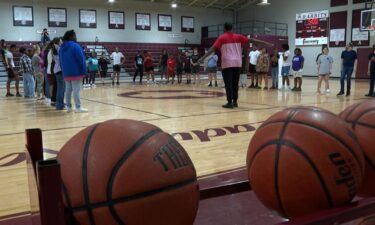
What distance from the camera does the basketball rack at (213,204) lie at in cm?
143

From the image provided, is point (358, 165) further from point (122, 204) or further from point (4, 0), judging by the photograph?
point (4, 0)

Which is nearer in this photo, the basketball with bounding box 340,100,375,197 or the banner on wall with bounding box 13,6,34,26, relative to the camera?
the basketball with bounding box 340,100,375,197

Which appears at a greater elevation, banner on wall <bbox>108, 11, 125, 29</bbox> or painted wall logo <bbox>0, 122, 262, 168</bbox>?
banner on wall <bbox>108, 11, 125, 29</bbox>

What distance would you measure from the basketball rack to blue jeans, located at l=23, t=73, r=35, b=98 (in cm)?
944

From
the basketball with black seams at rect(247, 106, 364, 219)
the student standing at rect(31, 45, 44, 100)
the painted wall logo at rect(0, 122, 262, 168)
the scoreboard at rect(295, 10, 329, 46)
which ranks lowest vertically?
the painted wall logo at rect(0, 122, 262, 168)

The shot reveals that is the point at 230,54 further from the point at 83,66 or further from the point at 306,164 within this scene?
the point at 306,164

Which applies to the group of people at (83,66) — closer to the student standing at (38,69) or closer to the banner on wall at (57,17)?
the student standing at (38,69)

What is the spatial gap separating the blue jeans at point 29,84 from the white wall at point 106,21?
10259mm

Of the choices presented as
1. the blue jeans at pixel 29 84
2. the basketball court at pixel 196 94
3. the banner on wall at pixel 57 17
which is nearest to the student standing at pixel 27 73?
the blue jeans at pixel 29 84

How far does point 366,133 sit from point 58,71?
22.8ft

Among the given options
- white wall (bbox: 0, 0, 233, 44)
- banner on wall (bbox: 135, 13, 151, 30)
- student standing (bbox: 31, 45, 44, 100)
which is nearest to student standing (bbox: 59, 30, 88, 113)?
student standing (bbox: 31, 45, 44, 100)

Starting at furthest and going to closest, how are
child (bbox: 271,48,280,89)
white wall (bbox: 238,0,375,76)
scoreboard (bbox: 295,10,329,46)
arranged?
scoreboard (bbox: 295,10,329,46)
white wall (bbox: 238,0,375,76)
child (bbox: 271,48,280,89)

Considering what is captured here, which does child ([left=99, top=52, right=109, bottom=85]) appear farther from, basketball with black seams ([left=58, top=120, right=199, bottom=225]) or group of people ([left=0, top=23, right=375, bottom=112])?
basketball with black seams ([left=58, top=120, right=199, bottom=225])

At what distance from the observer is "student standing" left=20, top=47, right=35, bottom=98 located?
440 inches
